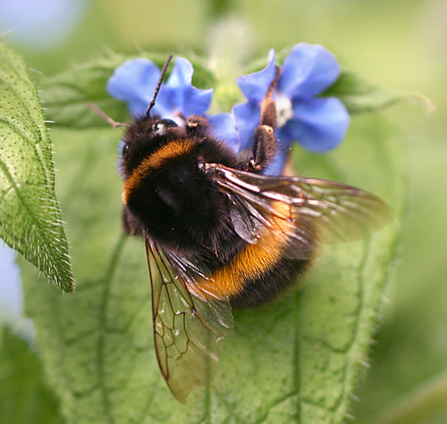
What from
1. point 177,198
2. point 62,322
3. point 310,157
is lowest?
point 62,322

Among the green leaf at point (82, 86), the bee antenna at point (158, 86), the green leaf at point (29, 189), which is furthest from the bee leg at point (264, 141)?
the green leaf at point (29, 189)

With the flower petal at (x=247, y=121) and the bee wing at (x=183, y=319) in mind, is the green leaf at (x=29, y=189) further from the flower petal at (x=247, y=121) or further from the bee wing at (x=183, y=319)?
the flower petal at (x=247, y=121)

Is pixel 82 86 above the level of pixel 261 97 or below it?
below

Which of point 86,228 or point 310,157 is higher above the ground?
point 310,157

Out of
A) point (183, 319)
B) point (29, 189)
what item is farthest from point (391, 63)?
point (29, 189)

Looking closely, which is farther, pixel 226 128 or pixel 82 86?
pixel 82 86

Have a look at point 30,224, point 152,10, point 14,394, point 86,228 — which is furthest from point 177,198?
point 152,10

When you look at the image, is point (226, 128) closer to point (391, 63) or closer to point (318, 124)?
point (318, 124)

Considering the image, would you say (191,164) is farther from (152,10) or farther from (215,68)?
(152,10)
